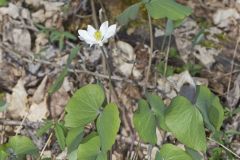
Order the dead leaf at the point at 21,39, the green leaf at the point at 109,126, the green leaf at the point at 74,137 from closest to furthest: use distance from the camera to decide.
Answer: the green leaf at the point at 109,126 → the green leaf at the point at 74,137 → the dead leaf at the point at 21,39

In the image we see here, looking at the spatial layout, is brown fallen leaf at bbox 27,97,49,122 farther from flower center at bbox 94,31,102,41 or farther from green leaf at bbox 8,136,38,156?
flower center at bbox 94,31,102,41

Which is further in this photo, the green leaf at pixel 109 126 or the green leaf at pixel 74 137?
the green leaf at pixel 74 137

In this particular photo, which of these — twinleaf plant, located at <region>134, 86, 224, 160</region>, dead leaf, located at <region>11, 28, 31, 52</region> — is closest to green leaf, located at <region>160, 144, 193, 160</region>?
twinleaf plant, located at <region>134, 86, 224, 160</region>

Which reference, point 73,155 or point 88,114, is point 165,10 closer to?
point 88,114

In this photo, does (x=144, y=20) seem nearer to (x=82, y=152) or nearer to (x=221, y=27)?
(x=221, y=27)

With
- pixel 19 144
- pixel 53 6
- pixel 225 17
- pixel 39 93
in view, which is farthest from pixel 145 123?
pixel 225 17

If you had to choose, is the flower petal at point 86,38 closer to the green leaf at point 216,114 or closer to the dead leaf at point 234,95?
the green leaf at point 216,114

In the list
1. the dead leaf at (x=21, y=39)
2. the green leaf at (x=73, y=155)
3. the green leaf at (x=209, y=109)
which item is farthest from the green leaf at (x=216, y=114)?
the dead leaf at (x=21, y=39)
